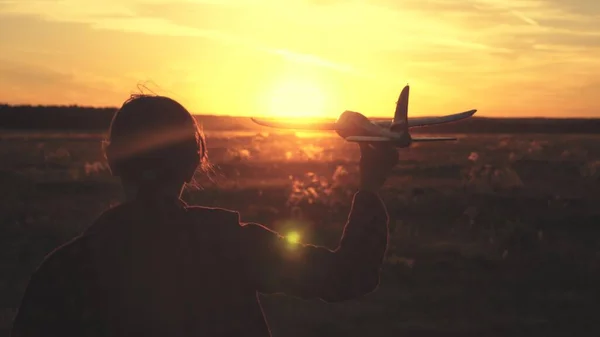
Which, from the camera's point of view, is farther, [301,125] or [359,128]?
[301,125]

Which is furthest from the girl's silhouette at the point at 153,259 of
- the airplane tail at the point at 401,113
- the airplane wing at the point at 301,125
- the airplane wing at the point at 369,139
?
the airplane tail at the point at 401,113

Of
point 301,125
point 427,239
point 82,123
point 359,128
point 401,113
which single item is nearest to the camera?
point 359,128

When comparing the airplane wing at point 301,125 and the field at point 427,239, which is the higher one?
the airplane wing at point 301,125

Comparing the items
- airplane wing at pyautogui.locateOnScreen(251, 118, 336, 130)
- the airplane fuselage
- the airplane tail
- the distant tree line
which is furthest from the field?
the distant tree line

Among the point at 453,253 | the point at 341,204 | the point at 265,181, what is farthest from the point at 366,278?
the point at 265,181

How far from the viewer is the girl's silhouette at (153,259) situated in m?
2.26

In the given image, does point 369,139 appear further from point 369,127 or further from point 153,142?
point 153,142

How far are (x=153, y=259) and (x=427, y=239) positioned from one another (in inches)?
560

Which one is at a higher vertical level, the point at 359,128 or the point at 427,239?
the point at 359,128

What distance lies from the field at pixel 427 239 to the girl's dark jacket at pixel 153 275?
0.51 metres

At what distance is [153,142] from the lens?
228cm

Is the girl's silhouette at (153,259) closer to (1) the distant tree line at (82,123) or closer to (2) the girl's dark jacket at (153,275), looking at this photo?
(2) the girl's dark jacket at (153,275)

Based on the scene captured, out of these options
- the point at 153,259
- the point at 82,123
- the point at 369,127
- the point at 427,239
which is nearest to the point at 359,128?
the point at 369,127

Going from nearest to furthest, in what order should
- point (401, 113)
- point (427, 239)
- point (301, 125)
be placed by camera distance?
point (301, 125)
point (401, 113)
point (427, 239)
